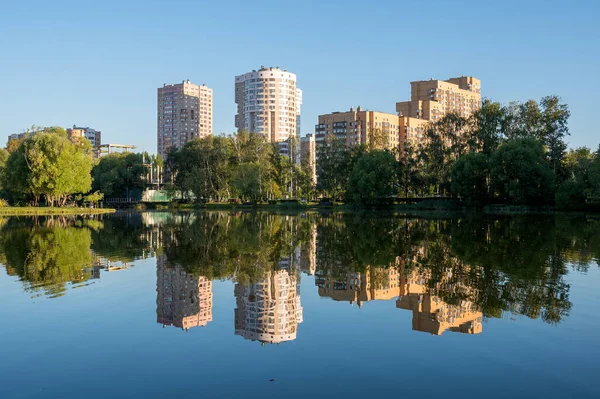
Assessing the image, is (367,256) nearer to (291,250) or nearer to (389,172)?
Answer: (291,250)

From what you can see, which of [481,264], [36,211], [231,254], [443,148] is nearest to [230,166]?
[36,211]

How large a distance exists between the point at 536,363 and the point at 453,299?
445cm

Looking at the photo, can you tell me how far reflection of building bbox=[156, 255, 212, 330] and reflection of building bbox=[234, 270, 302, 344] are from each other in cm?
80

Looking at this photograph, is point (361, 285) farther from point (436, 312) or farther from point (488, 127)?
point (488, 127)

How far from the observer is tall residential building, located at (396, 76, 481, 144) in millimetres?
167625

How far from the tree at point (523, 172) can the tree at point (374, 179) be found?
1650 centimetres

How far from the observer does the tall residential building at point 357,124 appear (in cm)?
16025

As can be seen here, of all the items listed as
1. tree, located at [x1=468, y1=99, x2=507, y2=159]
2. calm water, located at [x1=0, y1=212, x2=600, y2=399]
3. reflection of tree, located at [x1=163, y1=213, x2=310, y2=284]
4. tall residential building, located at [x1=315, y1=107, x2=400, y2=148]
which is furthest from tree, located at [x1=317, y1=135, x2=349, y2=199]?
calm water, located at [x1=0, y1=212, x2=600, y2=399]

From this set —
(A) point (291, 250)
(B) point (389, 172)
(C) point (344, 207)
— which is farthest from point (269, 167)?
(A) point (291, 250)

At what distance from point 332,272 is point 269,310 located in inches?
240

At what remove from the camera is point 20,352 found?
887cm

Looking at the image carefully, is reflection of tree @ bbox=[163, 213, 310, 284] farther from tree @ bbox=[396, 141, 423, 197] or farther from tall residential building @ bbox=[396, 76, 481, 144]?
tall residential building @ bbox=[396, 76, 481, 144]

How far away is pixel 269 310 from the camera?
1180 cm

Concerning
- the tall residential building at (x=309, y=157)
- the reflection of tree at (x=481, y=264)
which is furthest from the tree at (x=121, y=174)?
the reflection of tree at (x=481, y=264)
